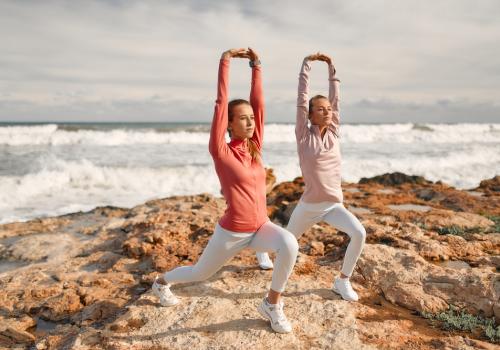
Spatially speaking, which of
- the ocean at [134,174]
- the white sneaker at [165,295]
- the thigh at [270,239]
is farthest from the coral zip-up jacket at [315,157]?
the ocean at [134,174]

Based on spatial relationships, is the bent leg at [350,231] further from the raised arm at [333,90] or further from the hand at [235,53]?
the hand at [235,53]

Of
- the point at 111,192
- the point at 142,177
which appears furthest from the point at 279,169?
the point at 111,192

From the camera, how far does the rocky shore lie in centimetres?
309

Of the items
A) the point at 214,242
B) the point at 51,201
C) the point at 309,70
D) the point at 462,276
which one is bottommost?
the point at 51,201

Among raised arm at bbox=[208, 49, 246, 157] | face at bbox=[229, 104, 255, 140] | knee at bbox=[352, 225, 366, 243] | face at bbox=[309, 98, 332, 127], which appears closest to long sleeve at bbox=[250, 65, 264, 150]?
face at bbox=[229, 104, 255, 140]

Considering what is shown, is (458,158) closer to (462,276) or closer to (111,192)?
(111,192)

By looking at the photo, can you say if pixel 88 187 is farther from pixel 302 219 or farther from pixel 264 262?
pixel 302 219

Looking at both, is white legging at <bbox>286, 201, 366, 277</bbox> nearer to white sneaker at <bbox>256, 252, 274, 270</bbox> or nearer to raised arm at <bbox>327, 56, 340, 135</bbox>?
white sneaker at <bbox>256, 252, 274, 270</bbox>

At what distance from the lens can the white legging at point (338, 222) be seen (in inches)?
140

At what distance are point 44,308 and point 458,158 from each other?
68.5 feet

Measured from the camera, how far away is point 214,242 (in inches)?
121

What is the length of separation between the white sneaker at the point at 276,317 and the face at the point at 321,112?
1.71m

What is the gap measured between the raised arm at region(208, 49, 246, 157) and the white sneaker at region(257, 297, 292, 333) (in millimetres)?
1236

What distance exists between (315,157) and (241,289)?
4.61 feet
